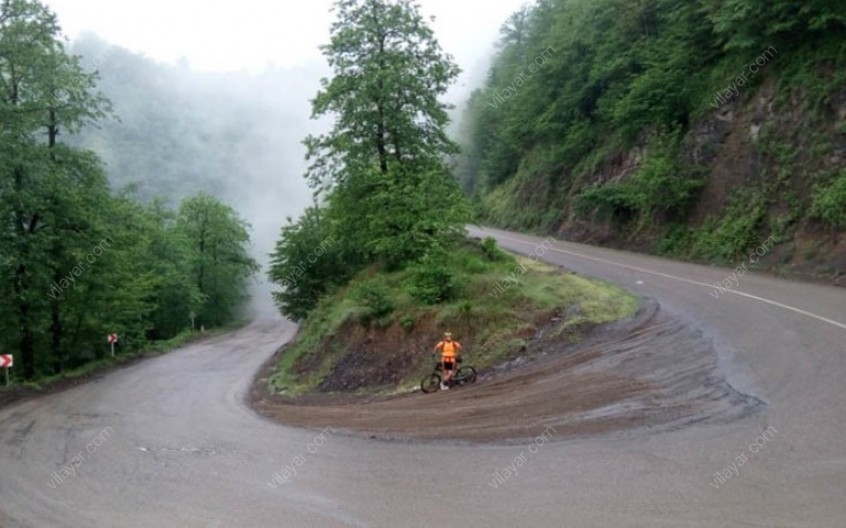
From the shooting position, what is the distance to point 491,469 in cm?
865

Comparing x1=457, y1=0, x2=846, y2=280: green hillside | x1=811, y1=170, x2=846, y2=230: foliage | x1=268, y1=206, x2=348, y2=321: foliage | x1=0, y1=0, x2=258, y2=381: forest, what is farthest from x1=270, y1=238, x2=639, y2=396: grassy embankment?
x1=268, y1=206, x2=348, y2=321: foliage

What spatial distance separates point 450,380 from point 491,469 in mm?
5923

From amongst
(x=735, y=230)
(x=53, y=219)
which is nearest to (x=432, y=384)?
(x=735, y=230)

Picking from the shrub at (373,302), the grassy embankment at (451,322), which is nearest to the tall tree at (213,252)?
the grassy embankment at (451,322)

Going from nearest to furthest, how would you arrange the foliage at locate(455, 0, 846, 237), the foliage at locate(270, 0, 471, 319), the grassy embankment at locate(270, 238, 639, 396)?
the grassy embankment at locate(270, 238, 639, 396), the foliage at locate(270, 0, 471, 319), the foliage at locate(455, 0, 846, 237)

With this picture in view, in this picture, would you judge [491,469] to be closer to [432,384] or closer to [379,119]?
[432,384]

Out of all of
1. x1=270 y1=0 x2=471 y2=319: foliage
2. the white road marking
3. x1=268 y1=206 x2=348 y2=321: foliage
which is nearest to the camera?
the white road marking

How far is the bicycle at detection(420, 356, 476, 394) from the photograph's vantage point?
14578mm

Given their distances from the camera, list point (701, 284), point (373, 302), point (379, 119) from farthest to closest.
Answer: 1. point (379, 119)
2. point (701, 284)
3. point (373, 302)

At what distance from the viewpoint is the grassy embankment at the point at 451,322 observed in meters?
16.0

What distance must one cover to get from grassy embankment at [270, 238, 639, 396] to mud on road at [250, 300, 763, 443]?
80 cm

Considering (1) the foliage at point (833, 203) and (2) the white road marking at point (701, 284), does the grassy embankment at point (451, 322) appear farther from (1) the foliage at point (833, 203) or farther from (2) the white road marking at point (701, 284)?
(1) the foliage at point (833, 203)

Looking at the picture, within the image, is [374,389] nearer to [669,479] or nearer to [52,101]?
[669,479]

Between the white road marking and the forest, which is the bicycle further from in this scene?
the forest
